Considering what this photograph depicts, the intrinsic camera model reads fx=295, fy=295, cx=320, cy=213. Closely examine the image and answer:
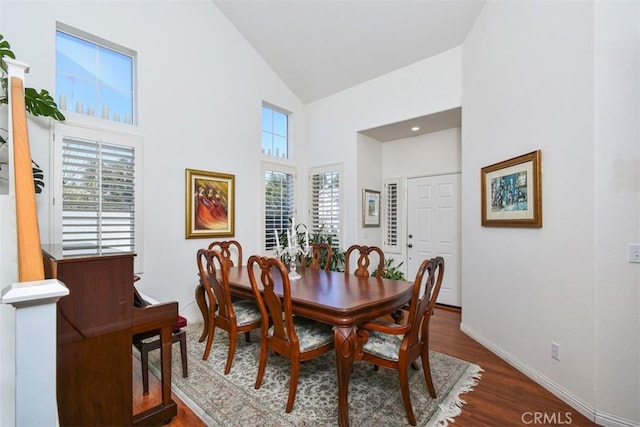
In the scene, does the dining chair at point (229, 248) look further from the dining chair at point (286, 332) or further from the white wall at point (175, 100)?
the dining chair at point (286, 332)

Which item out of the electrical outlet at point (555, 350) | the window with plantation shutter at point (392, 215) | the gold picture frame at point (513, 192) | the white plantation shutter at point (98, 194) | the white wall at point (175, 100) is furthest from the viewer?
the window with plantation shutter at point (392, 215)

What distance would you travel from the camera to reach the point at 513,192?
2.74m

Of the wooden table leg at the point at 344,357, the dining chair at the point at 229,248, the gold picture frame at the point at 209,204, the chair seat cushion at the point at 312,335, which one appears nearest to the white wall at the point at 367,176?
the dining chair at the point at 229,248

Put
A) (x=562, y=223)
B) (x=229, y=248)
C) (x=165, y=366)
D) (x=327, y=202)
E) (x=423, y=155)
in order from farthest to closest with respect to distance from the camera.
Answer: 1. (x=327, y=202)
2. (x=423, y=155)
3. (x=229, y=248)
4. (x=562, y=223)
5. (x=165, y=366)

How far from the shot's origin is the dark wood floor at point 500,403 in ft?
6.31

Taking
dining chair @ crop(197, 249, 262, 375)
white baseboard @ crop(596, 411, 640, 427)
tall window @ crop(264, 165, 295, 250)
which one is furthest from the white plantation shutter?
white baseboard @ crop(596, 411, 640, 427)

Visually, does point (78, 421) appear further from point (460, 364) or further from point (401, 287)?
point (460, 364)

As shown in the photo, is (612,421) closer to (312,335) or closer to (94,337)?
(312,335)

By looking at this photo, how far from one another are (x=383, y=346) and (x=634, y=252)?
1.66 m

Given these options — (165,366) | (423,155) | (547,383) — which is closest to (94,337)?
(165,366)

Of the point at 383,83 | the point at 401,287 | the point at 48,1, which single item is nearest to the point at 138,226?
the point at 48,1

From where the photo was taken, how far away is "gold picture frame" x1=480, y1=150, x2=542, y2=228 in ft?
8.04

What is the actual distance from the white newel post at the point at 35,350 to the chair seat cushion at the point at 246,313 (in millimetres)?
1699

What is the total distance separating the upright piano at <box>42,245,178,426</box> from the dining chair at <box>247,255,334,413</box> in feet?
2.66
